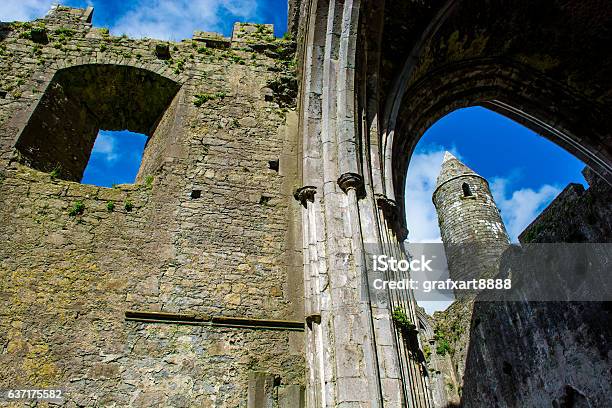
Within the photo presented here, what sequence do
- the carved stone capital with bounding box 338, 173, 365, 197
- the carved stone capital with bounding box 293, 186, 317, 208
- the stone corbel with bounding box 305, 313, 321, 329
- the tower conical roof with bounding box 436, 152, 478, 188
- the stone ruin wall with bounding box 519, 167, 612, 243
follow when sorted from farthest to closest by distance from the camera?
the tower conical roof with bounding box 436, 152, 478, 188, the stone ruin wall with bounding box 519, 167, 612, 243, the carved stone capital with bounding box 293, 186, 317, 208, the carved stone capital with bounding box 338, 173, 365, 197, the stone corbel with bounding box 305, 313, 321, 329

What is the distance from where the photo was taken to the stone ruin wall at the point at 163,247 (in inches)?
151

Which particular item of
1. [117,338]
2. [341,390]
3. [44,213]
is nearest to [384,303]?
[341,390]

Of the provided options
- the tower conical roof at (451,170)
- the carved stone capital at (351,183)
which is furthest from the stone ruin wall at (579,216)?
the tower conical roof at (451,170)

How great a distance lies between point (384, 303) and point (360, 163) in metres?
1.52

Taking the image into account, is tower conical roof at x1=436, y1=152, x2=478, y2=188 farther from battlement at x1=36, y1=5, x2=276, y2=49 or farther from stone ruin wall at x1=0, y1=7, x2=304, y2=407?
stone ruin wall at x1=0, y1=7, x2=304, y2=407

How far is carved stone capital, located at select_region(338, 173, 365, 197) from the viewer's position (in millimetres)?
4332

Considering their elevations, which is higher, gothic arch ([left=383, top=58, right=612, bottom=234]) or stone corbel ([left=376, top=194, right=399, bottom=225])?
gothic arch ([left=383, top=58, right=612, bottom=234])

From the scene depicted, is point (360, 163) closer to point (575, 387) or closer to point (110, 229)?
point (110, 229)

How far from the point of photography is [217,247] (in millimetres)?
4695

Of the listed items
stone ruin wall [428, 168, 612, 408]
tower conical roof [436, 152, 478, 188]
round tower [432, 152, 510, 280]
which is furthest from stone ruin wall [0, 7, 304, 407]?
tower conical roof [436, 152, 478, 188]

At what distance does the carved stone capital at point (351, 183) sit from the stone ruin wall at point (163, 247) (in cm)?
93

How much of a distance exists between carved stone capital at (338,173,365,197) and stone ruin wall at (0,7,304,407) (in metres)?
0.93

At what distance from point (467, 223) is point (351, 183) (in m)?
15.3

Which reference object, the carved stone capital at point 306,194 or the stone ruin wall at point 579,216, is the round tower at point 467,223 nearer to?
the stone ruin wall at point 579,216
